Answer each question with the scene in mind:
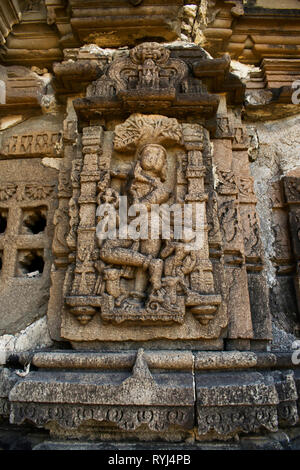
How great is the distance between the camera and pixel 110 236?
2646mm

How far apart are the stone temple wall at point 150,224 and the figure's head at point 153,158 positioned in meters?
0.02

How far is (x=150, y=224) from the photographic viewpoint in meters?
2.65

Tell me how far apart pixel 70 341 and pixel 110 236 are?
837mm

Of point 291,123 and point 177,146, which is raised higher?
point 291,123

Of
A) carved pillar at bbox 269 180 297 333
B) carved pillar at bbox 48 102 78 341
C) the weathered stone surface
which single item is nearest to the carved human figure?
carved pillar at bbox 48 102 78 341

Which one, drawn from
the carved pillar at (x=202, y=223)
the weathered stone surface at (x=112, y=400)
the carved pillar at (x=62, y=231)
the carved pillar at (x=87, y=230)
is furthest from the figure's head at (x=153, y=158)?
the weathered stone surface at (x=112, y=400)

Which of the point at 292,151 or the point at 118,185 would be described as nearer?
the point at 118,185

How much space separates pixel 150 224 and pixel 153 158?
0.58 metres

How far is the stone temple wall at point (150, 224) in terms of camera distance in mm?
2057

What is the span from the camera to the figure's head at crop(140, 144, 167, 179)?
2807 millimetres

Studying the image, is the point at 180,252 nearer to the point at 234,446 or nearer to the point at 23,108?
the point at 234,446

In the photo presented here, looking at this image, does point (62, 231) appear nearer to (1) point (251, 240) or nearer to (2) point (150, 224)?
(2) point (150, 224)

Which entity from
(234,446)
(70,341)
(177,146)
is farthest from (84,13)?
(234,446)

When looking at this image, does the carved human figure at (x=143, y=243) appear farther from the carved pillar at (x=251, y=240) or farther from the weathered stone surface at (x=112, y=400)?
the carved pillar at (x=251, y=240)
